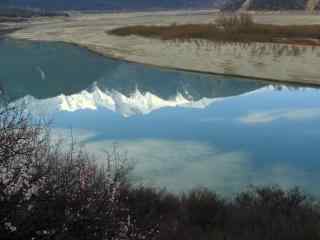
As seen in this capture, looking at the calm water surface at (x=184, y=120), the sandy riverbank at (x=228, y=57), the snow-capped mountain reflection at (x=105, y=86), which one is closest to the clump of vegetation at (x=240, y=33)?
the sandy riverbank at (x=228, y=57)

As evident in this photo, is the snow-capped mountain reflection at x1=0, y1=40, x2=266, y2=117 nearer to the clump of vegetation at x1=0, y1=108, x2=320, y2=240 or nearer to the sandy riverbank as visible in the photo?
the sandy riverbank

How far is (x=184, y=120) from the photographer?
67.1 ft

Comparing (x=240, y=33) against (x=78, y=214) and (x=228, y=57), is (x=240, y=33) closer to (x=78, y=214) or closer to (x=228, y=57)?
(x=228, y=57)

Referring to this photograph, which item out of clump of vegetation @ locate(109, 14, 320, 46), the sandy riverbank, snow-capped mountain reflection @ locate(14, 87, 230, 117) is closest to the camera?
snow-capped mountain reflection @ locate(14, 87, 230, 117)

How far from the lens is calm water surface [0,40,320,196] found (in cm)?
1340

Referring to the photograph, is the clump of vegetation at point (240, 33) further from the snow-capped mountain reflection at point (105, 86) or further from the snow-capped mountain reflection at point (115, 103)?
the snow-capped mountain reflection at point (115, 103)

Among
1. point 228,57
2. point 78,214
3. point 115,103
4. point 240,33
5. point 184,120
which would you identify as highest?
point 78,214

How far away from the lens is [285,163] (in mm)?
14133

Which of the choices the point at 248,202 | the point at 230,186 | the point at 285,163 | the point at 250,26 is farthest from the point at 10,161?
the point at 250,26

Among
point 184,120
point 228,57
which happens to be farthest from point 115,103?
point 228,57

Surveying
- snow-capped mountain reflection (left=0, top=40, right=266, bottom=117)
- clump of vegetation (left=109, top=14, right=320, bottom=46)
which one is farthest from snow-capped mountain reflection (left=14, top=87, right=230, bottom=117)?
clump of vegetation (left=109, top=14, right=320, bottom=46)

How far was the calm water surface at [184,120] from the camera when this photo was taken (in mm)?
13398

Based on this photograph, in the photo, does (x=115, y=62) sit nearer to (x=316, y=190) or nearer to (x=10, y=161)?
(x=316, y=190)

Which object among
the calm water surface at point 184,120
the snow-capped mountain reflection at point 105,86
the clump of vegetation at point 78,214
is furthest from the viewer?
the snow-capped mountain reflection at point 105,86
